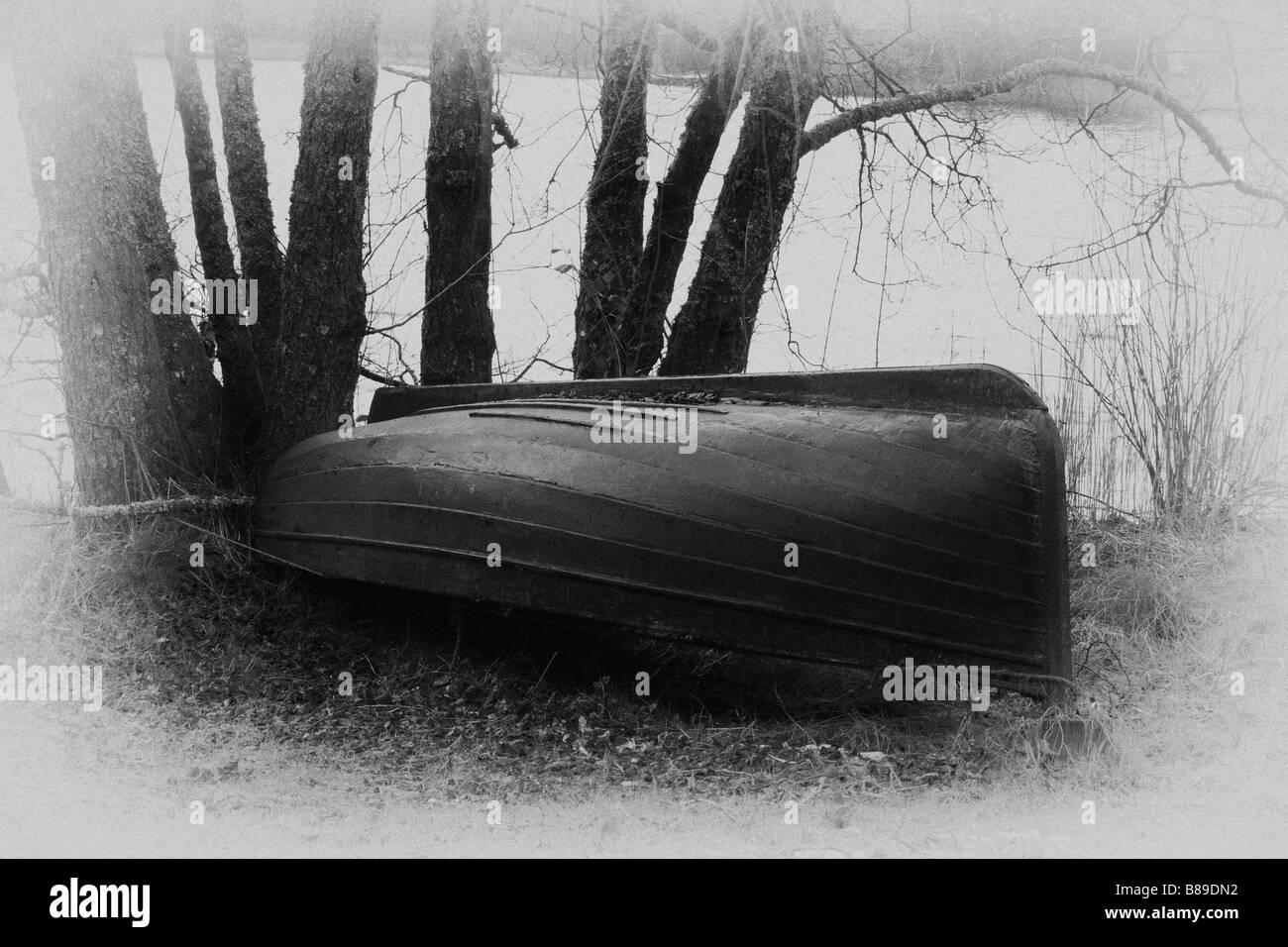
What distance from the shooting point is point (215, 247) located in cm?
441

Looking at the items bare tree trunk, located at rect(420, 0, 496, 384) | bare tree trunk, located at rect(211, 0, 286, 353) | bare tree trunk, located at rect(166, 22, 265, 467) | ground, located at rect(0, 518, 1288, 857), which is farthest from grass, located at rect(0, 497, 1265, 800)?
bare tree trunk, located at rect(420, 0, 496, 384)

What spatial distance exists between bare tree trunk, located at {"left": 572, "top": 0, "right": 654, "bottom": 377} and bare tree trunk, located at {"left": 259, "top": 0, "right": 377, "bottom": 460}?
1.07 m

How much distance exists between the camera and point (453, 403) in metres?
3.95

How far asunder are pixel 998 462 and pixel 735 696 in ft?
2.98

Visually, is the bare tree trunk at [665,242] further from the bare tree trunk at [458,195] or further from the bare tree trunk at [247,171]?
the bare tree trunk at [247,171]

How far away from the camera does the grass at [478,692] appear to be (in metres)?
2.81

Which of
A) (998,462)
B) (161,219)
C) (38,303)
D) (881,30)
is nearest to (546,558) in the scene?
(998,462)

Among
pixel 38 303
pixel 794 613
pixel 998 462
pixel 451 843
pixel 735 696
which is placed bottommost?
pixel 451 843

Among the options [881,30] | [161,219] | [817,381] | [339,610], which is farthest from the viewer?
[881,30]

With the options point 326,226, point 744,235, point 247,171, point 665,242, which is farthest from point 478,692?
point 247,171

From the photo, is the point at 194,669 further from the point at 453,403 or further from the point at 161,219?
the point at 161,219

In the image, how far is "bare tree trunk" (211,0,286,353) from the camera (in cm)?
440

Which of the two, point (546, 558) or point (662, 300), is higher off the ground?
point (662, 300)

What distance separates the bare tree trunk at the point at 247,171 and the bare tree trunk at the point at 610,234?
1198 mm
